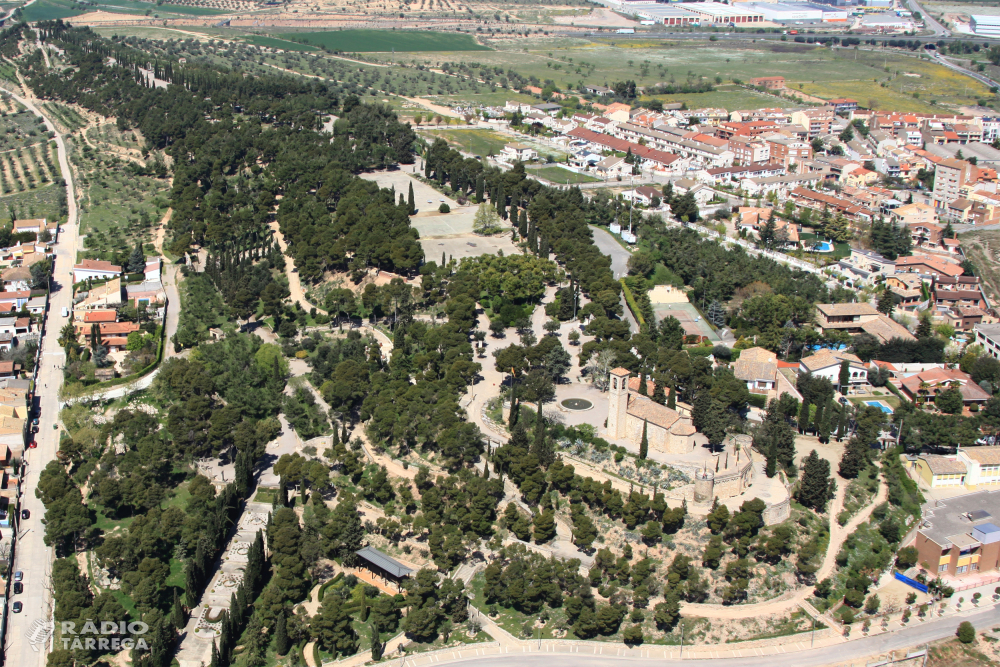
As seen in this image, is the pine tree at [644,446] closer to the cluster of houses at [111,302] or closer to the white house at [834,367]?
the white house at [834,367]

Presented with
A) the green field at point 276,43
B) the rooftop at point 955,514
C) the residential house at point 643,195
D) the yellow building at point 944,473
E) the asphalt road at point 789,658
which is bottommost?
the asphalt road at point 789,658

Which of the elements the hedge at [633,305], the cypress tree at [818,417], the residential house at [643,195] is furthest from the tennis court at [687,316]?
the residential house at [643,195]

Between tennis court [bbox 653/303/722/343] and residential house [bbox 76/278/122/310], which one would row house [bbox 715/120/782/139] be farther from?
residential house [bbox 76/278/122/310]

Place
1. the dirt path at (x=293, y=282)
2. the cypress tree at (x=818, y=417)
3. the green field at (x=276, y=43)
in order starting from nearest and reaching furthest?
the cypress tree at (x=818, y=417), the dirt path at (x=293, y=282), the green field at (x=276, y=43)

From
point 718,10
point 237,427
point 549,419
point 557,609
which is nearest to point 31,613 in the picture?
point 237,427

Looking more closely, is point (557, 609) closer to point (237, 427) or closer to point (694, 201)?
point (237, 427)
